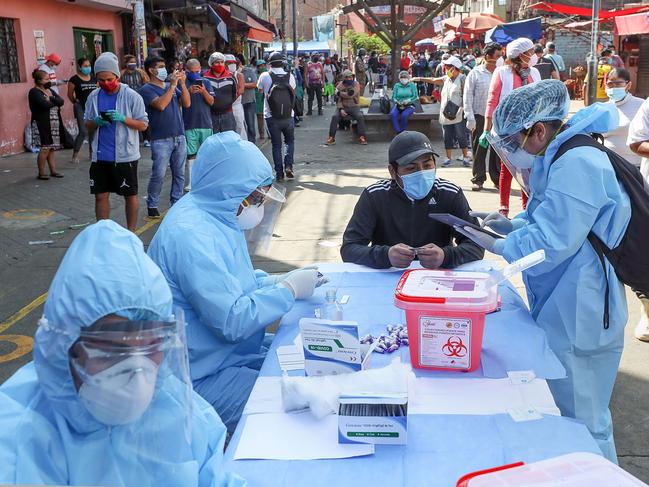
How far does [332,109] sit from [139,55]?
1326 centimetres

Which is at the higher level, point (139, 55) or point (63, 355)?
point (139, 55)

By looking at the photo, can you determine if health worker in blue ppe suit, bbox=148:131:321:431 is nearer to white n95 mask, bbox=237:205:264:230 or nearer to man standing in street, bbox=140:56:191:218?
white n95 mask, bbox=237:205:264:230

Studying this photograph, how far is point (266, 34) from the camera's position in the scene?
27.1 meters

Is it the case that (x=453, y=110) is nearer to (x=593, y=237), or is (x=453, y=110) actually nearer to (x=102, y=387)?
(x=593, y=237)

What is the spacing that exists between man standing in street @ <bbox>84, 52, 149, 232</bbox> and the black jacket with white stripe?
382cm

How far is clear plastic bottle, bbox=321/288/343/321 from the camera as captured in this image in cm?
284

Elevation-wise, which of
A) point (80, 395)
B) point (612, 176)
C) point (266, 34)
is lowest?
point (80, 395)

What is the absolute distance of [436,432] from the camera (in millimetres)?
2072

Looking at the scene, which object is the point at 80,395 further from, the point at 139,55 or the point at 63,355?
the point at 139,55

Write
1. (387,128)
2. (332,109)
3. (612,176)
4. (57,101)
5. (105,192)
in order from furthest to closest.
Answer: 1. (332,109)
2. (387,128)
3. (57,101)
4. (105,192)
5. (612,176)

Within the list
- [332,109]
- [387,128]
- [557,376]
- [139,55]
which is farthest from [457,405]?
[332,109]

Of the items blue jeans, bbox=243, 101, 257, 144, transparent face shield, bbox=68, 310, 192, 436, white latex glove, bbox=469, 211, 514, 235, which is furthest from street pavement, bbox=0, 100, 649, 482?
transparent face shield, bbox=68, 310, 192, 436

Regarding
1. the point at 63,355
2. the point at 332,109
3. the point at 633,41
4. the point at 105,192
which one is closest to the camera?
the point at 63,355

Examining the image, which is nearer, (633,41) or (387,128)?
(387,128)
